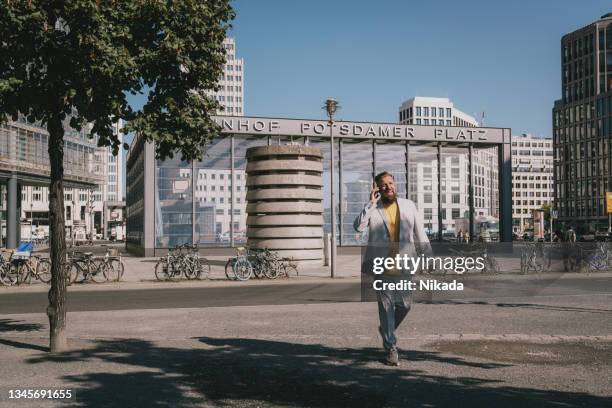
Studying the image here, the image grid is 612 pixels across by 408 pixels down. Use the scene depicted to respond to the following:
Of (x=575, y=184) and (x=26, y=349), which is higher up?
(x=575, y=184)

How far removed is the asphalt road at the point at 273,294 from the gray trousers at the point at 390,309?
7.61m

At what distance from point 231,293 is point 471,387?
39.9 ft

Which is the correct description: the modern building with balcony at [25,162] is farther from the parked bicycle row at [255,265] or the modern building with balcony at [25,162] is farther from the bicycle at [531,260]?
the bicycle at [531,260]

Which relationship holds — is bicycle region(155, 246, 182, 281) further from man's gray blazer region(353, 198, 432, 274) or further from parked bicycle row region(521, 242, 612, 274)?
man's gray blazer region(353, 198, 432, 274)

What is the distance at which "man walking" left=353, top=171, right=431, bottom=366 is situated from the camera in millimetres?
7133

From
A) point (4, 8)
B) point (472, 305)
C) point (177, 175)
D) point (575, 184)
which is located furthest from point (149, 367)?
point (575, 184)

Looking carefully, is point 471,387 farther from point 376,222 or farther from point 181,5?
point 181,5

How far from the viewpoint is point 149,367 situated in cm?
713

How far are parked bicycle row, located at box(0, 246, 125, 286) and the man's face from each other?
15.8 meters

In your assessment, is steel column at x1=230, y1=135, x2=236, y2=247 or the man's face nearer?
the man's face

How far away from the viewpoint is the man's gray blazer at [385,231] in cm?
718

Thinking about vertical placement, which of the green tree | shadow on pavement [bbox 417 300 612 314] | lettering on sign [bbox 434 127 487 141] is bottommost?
shadow on pavement [bbox 417 300 612 314]

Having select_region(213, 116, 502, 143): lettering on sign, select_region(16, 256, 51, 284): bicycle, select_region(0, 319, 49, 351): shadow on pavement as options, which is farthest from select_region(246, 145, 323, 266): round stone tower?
select_region(0, 319, 49, 351): shadow on pavement

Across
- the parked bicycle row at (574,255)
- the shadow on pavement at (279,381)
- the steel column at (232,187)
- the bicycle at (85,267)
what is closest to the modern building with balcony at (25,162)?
the steel column at (232,187)
